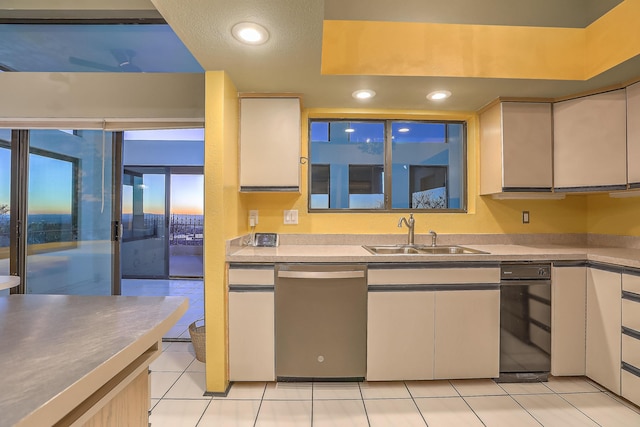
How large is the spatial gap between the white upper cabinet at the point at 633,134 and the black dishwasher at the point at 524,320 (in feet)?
3.01

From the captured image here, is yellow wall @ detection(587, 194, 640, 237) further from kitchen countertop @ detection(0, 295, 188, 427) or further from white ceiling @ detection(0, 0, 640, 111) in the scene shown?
kitchen countertop @ detection(0, 295, 188, 427)

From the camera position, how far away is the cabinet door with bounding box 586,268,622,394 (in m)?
1.98

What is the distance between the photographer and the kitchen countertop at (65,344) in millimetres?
469

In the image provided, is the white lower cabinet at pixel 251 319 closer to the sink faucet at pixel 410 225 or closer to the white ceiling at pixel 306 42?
the sink faucet at pixel 410 225

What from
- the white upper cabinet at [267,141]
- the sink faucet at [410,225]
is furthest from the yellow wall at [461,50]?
the sink faucet at [410,225]

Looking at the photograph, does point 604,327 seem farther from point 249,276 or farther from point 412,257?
point 249,276

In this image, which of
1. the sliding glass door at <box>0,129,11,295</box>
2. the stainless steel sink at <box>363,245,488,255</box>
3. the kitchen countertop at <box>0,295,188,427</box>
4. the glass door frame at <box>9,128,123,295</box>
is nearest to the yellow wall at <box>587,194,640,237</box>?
the stainless steel sink at <box>363,245,488,255</box>

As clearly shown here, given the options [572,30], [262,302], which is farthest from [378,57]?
[262,302]

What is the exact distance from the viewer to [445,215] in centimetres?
280

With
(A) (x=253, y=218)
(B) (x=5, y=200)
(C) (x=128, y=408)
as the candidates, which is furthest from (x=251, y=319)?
(B) (x=5, y=200)

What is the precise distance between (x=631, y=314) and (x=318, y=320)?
6.47 feet

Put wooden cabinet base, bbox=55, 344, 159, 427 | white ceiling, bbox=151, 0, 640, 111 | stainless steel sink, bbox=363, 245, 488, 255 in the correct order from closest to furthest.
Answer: wooden cabinet base, bbox=55, 344, 159, 427 < white ceiling, bbox=151, 0, 640, 111 < stainless steel sink, bbox=363, 245, 488, 255

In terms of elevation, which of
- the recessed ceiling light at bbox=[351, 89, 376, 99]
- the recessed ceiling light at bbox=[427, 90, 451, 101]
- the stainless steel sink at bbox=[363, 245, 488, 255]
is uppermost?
the recessed ceiling light at bbox=[351, 89, 376, 99]

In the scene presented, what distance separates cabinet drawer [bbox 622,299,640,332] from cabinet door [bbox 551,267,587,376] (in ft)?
0.75
